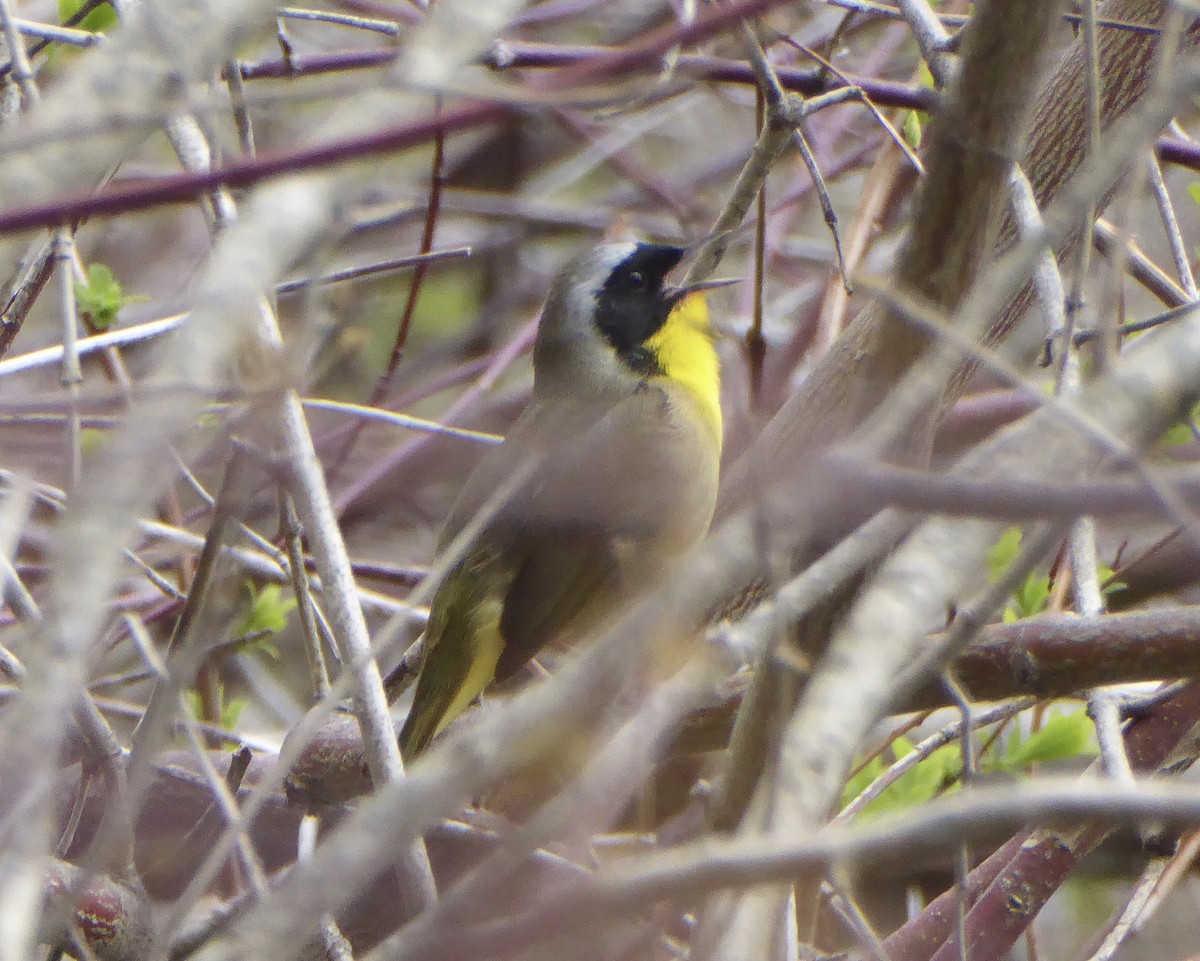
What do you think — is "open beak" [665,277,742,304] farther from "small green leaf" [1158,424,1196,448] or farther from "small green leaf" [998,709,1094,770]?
"small green leaf" [998,709,1094,770]

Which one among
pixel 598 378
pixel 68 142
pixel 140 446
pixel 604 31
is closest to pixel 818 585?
pixel 140 446

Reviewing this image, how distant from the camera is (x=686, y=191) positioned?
523 cm

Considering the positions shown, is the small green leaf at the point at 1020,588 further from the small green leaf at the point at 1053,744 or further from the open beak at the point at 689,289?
the open beak at the point at 689,289

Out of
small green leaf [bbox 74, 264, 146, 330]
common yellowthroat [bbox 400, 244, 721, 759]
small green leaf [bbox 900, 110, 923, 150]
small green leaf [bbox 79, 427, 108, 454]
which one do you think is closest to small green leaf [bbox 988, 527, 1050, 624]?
common yellowthroat [bbox 400, 244, 721, 759]

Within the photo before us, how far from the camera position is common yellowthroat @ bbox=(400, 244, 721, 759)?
11.2ft

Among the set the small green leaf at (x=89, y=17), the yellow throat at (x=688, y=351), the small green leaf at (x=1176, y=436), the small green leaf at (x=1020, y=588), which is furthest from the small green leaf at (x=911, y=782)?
the small green leaf at (x=89, y=17)

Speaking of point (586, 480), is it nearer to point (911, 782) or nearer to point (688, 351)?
point (688, 351)

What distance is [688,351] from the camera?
3873mm

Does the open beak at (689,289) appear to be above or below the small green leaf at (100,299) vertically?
below

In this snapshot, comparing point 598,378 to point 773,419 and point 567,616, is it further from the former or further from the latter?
point 773,419

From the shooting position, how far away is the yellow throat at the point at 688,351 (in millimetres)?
3824

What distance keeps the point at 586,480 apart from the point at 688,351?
20.2 inches

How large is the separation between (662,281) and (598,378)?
0.31 m

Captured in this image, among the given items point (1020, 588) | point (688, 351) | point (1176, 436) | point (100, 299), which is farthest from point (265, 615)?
point (1176, 436)
